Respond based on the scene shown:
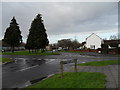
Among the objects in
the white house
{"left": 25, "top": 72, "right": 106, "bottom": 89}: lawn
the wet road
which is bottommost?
the wet road

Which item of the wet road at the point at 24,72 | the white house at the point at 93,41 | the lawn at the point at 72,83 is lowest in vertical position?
the wet road at the point at 24,72

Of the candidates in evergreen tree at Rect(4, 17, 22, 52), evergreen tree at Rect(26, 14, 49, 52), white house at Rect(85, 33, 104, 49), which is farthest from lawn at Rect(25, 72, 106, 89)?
white house at Rect(85, 33, 104, 49)

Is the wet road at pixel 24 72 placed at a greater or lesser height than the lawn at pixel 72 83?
lesser

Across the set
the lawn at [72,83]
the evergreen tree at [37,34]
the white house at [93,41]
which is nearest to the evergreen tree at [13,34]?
the evergreen tree at [37,34]

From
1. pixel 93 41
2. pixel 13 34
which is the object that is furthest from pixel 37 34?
pixel 93 41

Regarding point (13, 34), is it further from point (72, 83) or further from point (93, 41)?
point (93, 41)

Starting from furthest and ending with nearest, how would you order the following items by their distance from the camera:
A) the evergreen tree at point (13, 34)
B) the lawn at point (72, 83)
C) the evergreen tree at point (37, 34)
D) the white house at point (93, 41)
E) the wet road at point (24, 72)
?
1. the white house at point (93, 41)
2. the evergreen tree at point (13, 34)
3. the evergreen tree at point (37, 34)
4. the wet road at point (24, 72)
5. the lawn at point (72, 83)

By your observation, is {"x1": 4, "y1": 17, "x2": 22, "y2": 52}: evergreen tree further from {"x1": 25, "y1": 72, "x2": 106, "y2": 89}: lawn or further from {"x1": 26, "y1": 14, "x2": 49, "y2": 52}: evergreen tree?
{"x1": 25, "y1": 72, "x2": 106, "y2": 89}: lawn

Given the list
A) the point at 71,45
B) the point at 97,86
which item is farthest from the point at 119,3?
the point at 71,45


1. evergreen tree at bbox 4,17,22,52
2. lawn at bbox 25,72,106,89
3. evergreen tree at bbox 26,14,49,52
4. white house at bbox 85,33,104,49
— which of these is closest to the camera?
lawn at bbox 25,72,106,89

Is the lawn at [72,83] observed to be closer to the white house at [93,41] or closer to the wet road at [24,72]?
the wet road at [24,72]

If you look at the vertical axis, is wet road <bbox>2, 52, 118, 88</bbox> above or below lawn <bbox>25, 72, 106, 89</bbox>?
below

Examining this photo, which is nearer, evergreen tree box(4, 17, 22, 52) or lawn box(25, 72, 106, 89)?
lawn box(25, 72, 106, 89)

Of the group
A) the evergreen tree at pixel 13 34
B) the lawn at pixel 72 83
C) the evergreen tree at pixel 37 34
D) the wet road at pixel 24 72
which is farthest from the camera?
the evergreen tree at pixel 13 34
